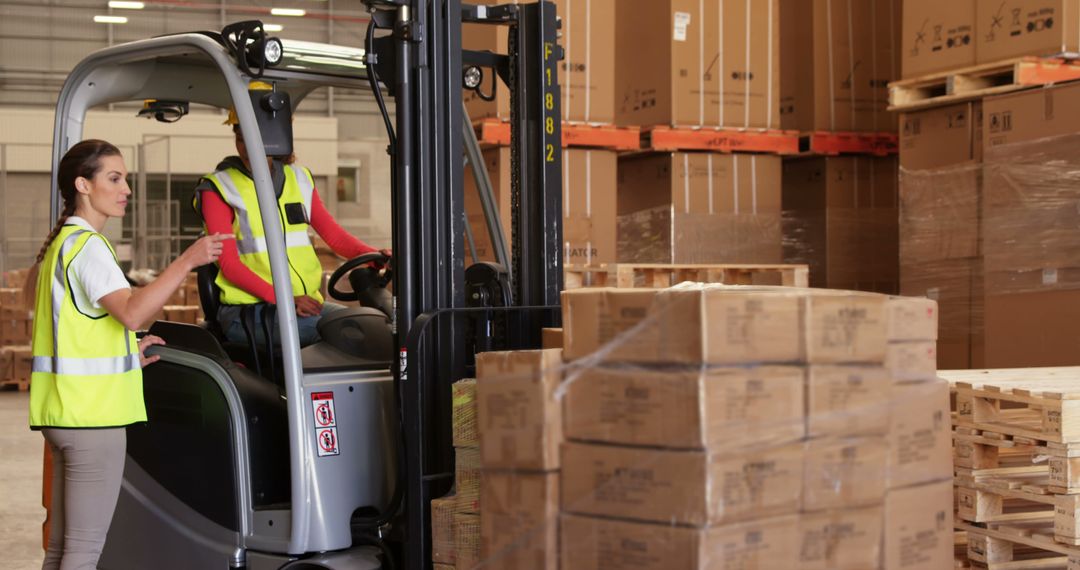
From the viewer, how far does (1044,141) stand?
18.5 ft

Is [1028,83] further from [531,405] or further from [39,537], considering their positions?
[39,537]

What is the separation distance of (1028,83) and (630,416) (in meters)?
3.79

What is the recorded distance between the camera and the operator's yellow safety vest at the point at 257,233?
3721 mm

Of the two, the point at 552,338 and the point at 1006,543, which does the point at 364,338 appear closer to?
the point at 552,338

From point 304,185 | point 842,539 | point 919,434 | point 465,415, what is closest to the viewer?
point 842,539

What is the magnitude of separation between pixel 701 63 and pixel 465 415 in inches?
164

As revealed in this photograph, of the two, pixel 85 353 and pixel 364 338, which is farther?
pixel 364 338

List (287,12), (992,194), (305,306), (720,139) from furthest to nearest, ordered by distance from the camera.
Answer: (287,12) → (720,139) → (992,194) → (305,306)

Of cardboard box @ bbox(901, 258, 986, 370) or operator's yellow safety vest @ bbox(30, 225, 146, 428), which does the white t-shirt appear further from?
cardboard box @ bbox(901, 258, 986, 370)

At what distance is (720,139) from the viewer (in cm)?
696

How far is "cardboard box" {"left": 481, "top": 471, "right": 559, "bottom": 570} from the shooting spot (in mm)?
2848

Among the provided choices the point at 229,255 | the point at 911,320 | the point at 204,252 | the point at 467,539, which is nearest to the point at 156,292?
the point at 204,252

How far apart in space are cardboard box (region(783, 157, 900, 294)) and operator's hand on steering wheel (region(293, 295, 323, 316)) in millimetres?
3958

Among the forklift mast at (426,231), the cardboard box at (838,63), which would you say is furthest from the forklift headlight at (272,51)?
the cardboard box at (838,63)
